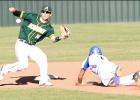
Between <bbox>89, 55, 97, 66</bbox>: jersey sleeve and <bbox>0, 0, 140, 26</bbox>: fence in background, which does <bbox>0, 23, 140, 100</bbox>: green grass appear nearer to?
<bbox>89, 55, 97, 66</bbox>: jersey sleeve

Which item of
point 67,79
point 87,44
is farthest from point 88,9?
point 67,79

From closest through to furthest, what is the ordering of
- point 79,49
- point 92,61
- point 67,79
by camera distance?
point 92,61 → point 67,79 → point 79,49

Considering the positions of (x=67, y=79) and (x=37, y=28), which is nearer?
(x=37, y=28)

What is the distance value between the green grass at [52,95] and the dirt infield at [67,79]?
0.56m

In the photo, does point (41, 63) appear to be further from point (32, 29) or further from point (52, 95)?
point (52, 95)

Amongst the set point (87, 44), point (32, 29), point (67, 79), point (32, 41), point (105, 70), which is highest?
point (32, 29)

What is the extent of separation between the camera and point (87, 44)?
2281 centimetres

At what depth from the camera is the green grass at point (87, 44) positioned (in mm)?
18281

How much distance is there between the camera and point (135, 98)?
926 centimetres

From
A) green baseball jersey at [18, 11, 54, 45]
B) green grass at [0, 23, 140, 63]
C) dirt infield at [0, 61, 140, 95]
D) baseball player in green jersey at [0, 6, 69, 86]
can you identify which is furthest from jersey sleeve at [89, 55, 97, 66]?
green grass at [0, 23, 140, 63]

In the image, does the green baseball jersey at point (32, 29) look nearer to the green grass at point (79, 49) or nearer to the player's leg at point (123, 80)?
the green grass at point (79, 49)

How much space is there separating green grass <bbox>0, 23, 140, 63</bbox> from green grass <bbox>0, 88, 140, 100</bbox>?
6.92m

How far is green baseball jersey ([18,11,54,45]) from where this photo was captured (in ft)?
37.2

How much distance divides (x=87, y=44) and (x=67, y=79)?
33.3ft
